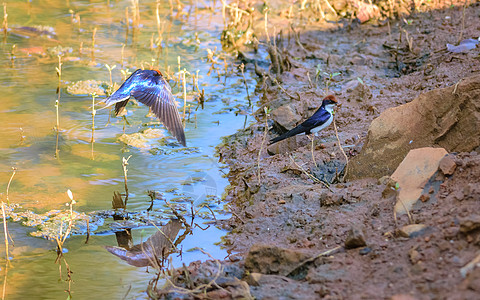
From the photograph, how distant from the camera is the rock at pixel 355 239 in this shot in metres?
3.35

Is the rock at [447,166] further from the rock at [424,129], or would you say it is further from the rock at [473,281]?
the rock at [473,281]

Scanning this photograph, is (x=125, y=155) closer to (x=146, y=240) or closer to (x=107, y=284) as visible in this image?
(x=146, y=240)

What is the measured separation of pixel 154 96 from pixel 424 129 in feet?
8.28

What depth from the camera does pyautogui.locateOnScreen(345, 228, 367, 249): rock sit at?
3.35m

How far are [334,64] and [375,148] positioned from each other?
3.32 metres

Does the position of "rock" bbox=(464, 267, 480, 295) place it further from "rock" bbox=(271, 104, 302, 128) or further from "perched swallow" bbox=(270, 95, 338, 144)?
"rock" bbox=(271, 104, 302, 128)

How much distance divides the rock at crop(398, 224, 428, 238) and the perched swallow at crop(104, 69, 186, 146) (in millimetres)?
2514

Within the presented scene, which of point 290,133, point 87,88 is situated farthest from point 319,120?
point 87,88

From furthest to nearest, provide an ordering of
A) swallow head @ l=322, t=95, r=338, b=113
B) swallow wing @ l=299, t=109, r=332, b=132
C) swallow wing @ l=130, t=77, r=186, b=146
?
swallow wing @ l=130, t=77, r=186, b=146
swallow head @ l=322, t=95, r=338, b=113
swallow wing @ l=299, t=109, r=332, b=132

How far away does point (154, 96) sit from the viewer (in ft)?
18.1

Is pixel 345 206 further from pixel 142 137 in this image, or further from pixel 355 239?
pixel 142 137

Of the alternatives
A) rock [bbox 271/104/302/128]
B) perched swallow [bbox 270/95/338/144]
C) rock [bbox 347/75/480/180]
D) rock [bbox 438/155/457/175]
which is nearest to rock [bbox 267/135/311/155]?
rock [bbox 271/104/302/128]

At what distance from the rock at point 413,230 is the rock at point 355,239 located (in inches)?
8.8

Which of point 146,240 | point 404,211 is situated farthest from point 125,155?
point 404,211
